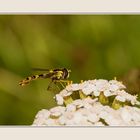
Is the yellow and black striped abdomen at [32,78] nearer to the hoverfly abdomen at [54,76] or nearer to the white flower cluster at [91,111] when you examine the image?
the hoverfly abdomen at [54,76]

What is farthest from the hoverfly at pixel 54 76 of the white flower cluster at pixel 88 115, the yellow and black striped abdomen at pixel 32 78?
the white flower cluster at pixel 88 115

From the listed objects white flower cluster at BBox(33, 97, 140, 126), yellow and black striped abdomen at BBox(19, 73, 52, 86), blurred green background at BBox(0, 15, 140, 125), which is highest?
blurred green background at BBox(0, 15, 140, 125)

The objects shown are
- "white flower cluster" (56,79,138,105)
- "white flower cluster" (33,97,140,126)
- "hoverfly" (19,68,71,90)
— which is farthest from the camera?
"hoverfly" (19,68,71,90)

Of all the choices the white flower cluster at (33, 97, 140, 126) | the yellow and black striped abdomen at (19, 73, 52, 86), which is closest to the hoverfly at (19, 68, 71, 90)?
the yellow and black striped abdomen at (19, 73, 52, 86)

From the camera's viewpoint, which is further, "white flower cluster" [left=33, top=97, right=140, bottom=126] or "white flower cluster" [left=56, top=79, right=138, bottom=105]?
"white flower cluster" [left=56, top=79, right=138, bottom=105]

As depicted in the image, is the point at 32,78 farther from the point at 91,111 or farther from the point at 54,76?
the point at 91,111

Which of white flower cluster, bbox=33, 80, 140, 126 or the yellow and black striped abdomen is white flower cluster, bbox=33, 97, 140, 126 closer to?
white flower cluster, bbox=33, 80, 140, 126

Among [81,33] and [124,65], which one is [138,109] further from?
[81,33]
